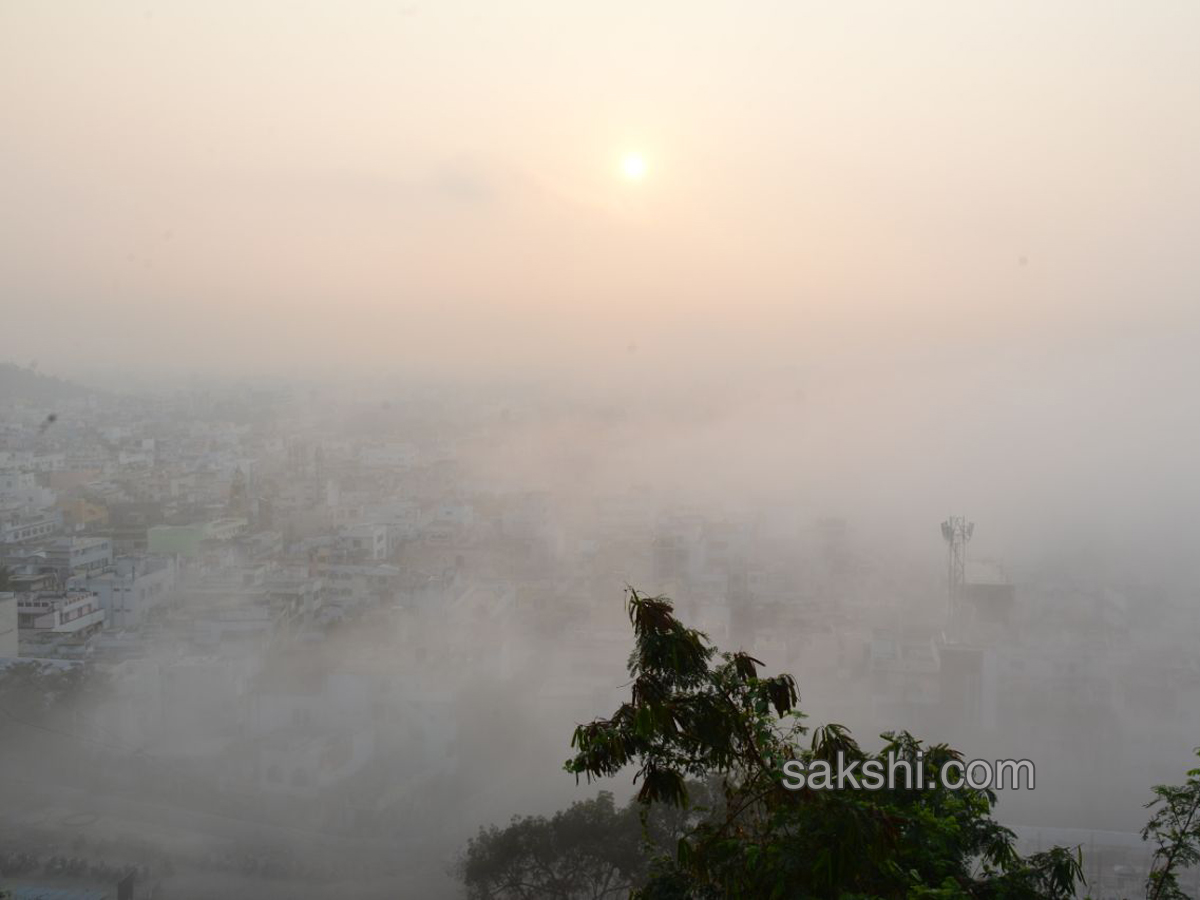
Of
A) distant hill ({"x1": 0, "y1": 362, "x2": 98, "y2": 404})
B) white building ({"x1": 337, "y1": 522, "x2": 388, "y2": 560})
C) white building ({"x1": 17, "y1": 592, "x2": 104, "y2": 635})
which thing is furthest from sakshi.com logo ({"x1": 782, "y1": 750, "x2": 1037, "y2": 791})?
distant hill ({"x1": 0, "y1": 362, "x2": 98, "y2": 404})

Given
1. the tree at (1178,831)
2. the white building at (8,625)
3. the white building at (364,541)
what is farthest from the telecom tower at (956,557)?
the white building at (8,625)

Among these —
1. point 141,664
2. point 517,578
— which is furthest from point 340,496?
point 141,664

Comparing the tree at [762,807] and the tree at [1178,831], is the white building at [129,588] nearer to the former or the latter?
the tree at [762,807]

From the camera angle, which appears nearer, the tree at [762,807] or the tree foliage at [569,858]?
the tree at [762,807]

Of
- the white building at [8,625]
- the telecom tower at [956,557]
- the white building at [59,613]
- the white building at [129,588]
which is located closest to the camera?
the white building at [8,625]

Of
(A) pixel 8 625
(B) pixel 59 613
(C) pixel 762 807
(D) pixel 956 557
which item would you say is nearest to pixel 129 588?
(B) pixel 59 613

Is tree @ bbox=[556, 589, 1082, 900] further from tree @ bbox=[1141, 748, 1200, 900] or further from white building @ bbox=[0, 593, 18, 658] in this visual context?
white building @ bbox=[0, 593, 18, 658]
